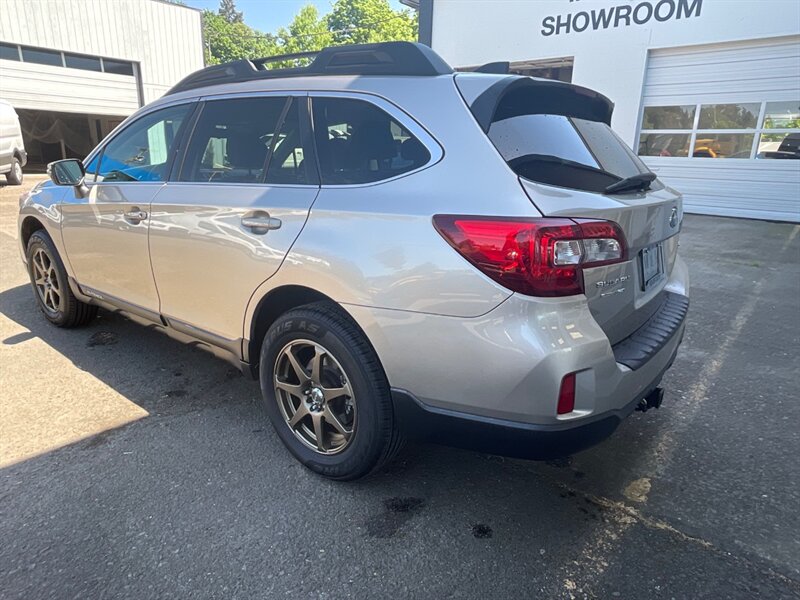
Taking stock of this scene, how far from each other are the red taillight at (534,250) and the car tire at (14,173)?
1752cm

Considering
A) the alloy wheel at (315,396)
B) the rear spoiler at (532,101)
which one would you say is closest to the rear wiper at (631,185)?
the rear spoiler at (532,101)

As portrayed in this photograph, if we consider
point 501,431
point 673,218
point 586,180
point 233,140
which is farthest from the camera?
point 233,140

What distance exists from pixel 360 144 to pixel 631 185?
1.18 meters

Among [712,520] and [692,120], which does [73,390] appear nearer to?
[712,520]

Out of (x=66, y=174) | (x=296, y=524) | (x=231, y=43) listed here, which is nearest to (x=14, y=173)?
(x=66, y=174)

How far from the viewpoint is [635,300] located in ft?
7.37

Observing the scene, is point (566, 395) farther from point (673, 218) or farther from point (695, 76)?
point (695, 76)

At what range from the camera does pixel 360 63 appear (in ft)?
8.28

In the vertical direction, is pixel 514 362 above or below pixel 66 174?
below

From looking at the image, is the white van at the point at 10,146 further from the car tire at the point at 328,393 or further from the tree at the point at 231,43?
the tree at the point at 231,43

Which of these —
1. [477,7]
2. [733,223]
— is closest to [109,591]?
[733,223]

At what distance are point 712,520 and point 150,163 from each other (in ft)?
11.8

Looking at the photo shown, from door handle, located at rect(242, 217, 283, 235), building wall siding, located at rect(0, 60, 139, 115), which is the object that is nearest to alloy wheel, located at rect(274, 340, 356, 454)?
door handle, located at rect(242, 217, 283, 235)

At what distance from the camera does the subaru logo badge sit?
2.59 metres
